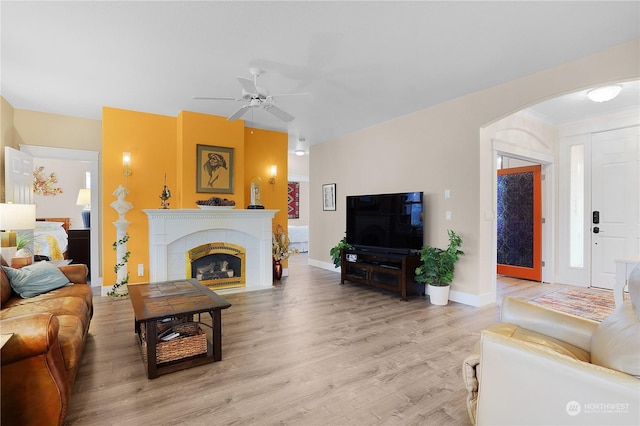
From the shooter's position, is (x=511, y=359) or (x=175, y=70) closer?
(x=511, y=359)

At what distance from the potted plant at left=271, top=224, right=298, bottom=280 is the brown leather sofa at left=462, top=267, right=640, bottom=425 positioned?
4117mm

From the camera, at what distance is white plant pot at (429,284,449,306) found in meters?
4.00

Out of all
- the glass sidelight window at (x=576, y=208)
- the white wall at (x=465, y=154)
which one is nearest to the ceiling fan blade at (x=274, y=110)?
the white wall at (x=465, y=154)

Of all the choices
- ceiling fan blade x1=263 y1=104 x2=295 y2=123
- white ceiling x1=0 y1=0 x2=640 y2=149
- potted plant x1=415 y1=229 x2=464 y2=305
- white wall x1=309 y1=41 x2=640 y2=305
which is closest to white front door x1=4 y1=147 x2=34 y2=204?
white ceiling x1=0 y1=0 x2=640 y2=149

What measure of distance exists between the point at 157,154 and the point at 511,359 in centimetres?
499

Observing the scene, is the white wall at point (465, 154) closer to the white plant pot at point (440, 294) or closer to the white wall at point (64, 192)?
the white plant pot at point (440, 294)

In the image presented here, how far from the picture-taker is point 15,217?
3.29m

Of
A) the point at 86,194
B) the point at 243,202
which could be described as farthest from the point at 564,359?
the point at 86,194

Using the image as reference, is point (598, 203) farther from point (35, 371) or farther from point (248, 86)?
point (35, 371)

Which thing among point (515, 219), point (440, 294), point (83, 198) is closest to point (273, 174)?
point (440, 294)

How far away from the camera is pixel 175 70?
10.8 feet

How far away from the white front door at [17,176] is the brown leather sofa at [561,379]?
544cm

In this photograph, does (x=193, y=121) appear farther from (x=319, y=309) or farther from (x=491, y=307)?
(x=491, y=307)

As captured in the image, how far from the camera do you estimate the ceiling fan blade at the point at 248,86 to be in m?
2.76
